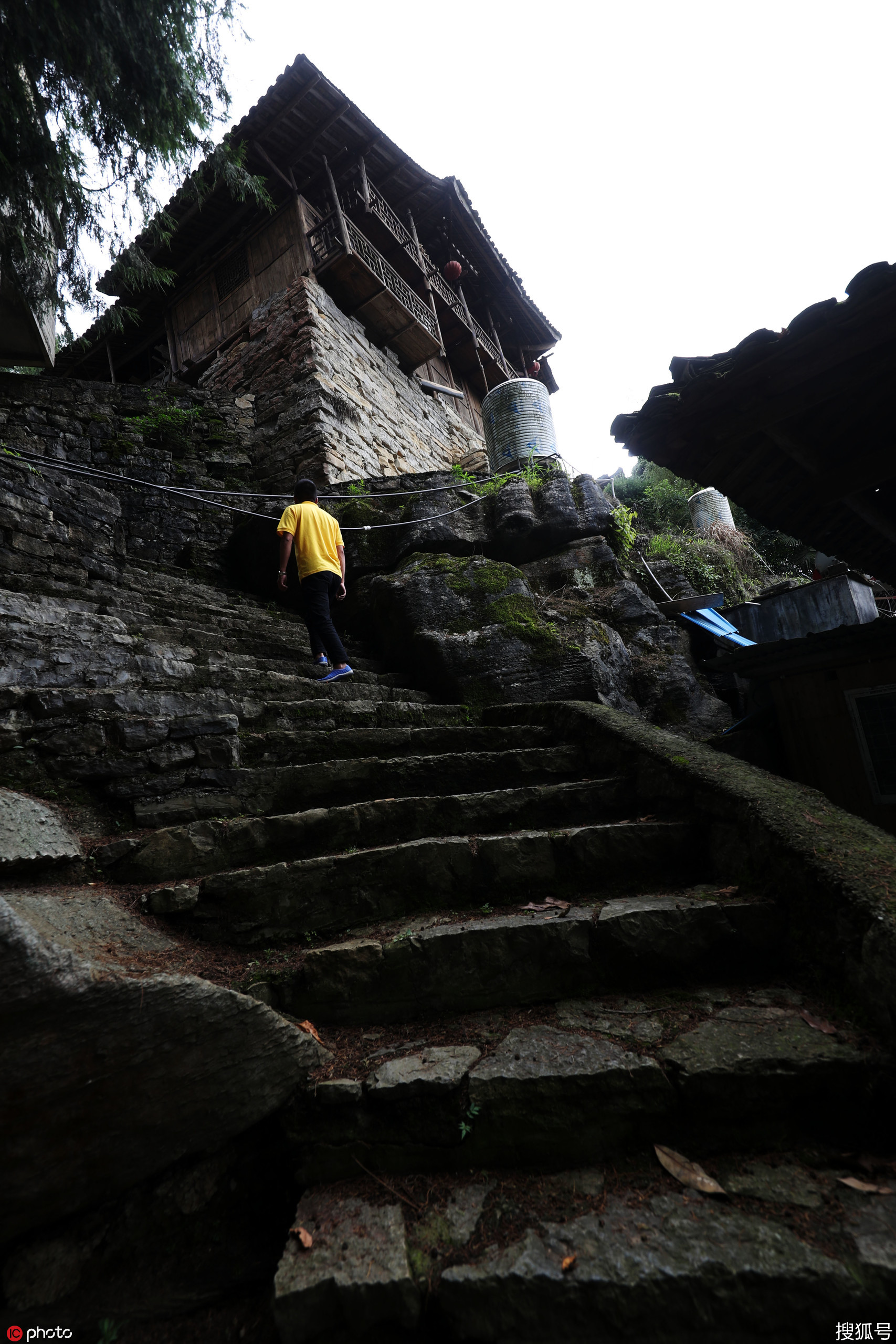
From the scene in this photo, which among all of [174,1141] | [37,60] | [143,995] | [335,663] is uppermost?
[37,60]

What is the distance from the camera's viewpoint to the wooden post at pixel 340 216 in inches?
371

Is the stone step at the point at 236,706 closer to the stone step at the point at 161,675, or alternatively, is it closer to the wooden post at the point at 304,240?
the stone step at the point at 161,675

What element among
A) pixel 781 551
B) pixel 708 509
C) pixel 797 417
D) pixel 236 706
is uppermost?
pixel 708 509

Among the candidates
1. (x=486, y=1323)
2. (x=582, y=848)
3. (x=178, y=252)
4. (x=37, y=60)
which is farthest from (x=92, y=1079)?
(x=178, y=252)

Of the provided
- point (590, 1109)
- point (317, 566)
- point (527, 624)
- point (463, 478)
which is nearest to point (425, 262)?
point (463, 478)

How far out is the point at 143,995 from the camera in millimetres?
1351

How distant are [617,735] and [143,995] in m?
2.23

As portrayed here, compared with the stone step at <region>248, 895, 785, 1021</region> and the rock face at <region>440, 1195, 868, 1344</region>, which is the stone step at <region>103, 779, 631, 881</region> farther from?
the rock face at <region>440, 1195, 868, 1344</region>

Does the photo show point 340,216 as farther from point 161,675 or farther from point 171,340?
point 161,675

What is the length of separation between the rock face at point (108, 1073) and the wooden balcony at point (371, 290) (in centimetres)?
1085

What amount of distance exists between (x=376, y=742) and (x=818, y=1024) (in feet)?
7.09

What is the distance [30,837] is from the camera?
6.57 ft

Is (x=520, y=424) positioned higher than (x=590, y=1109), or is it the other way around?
(x=520, y=424)

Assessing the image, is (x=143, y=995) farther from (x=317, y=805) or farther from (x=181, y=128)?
(x=181, y=128)
